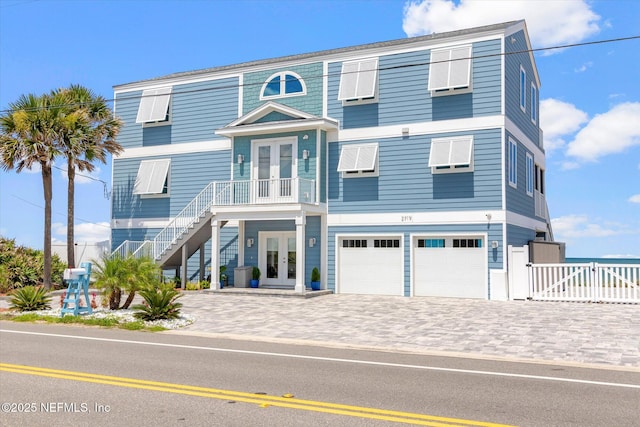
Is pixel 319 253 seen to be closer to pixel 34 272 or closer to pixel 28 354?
pixel 34 272

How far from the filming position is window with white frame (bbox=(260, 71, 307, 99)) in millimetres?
24422

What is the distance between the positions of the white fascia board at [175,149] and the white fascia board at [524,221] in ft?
37.8

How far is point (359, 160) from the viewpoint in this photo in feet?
74.0

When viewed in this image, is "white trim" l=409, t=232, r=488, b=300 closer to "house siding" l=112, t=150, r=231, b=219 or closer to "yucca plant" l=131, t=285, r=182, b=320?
"house siding" l=112, t=150, r=231, b=219

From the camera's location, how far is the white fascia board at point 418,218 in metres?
20.8

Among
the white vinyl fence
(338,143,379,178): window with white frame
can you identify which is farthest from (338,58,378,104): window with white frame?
the white vinyl fence

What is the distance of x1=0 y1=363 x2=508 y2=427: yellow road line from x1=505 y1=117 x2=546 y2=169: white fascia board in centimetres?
1639

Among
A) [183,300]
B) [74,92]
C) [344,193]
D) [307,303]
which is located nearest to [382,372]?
[307,303]

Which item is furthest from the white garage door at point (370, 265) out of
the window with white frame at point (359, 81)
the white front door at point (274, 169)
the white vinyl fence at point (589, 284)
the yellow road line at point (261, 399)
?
the yellow road line at point (261, 399)

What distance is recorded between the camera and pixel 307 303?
19547mm

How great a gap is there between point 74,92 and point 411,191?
15.4m

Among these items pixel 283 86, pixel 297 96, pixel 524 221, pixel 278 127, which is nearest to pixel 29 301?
pixel 278 127

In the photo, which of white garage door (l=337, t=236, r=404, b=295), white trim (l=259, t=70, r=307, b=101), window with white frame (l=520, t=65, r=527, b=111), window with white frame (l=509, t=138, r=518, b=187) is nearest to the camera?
window with white frame (l=509, t=138, r=518, b=187)

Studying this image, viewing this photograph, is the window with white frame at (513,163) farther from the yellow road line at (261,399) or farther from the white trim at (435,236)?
the yellow road line at (261,399)
